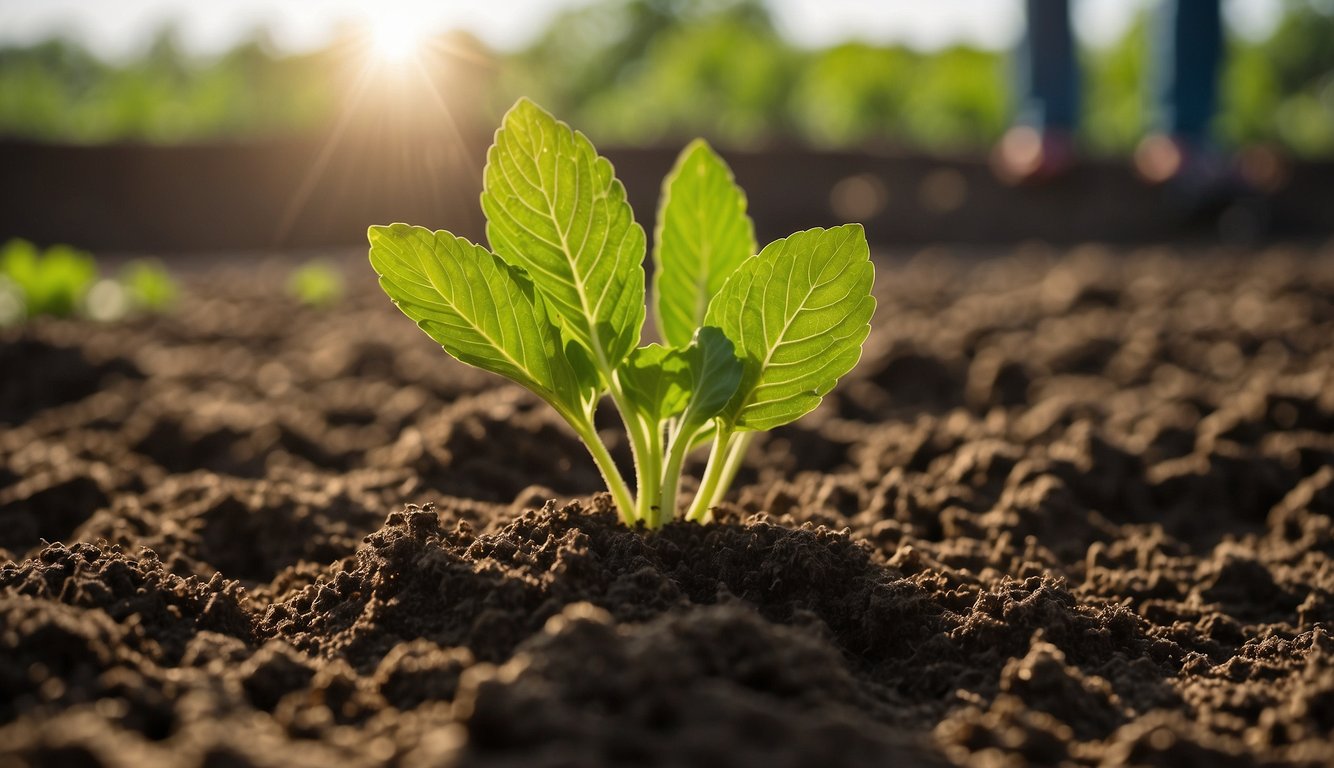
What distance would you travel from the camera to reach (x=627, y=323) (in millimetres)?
1608

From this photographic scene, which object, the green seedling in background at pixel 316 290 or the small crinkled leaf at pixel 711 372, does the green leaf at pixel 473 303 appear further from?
the green seedling in background at pixel 316 290

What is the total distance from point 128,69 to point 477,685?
26.4 metres

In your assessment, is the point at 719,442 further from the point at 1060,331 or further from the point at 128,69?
the point at 128,69

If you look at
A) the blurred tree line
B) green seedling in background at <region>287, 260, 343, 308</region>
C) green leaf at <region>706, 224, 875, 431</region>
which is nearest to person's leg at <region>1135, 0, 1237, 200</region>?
green seedling in background at <region>287, 260, 343, 308</region>

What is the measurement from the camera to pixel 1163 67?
8.18 m

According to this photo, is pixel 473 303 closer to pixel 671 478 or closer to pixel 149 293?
pixel 671 478

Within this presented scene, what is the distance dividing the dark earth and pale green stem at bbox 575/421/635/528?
0.10 ft

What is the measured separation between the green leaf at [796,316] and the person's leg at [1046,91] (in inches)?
304

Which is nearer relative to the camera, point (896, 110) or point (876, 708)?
point (876, 708)

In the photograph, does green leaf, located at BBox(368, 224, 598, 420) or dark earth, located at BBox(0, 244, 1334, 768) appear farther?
green leaf, located at BBox(368, 224, 598, 420)

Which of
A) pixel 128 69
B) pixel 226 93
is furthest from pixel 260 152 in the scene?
pixel 128 69

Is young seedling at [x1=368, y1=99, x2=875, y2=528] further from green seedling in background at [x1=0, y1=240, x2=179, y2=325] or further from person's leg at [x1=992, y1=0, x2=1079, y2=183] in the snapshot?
person's leg at [x1=992, y1=0, x2=1079, y2=183]

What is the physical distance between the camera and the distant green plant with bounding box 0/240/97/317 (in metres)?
4.41

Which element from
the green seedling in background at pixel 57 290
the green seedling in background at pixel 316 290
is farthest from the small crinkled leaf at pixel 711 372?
the green seedling in background at pixel 316 290
